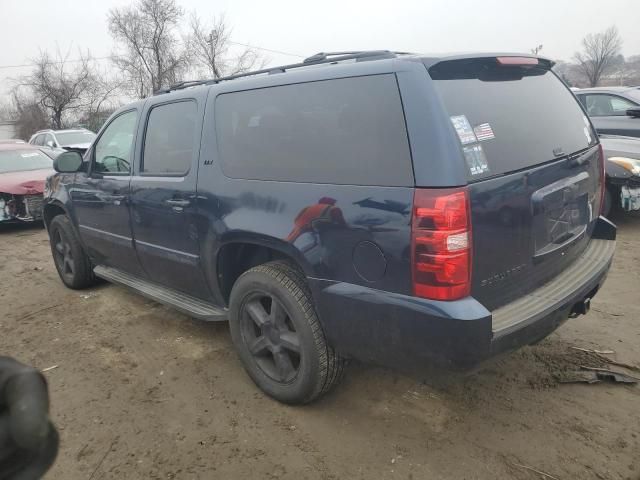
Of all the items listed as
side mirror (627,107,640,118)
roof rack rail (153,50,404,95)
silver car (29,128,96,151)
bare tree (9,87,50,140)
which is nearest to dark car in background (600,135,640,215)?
side mirror (627,107,640,118)

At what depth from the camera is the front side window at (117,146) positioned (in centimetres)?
399

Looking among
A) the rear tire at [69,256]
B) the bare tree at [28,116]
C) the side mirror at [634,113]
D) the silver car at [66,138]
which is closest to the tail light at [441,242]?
the rear tire at [69,256]

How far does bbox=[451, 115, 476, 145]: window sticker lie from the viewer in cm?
218

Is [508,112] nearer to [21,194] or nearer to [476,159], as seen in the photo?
[476,159]

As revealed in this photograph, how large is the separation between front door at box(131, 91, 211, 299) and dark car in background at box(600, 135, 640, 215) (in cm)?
520

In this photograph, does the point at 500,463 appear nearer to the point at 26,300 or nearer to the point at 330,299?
the point at 330,299

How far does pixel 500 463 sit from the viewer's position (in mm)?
2367

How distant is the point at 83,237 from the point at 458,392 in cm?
364

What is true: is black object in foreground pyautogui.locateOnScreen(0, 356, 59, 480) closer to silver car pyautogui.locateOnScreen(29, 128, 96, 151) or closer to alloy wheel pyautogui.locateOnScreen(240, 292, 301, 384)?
alloy wheel pyautogui.locateOnScreen(240, 292, 301, 384)

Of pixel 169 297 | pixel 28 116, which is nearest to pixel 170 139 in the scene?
pixel 169 297

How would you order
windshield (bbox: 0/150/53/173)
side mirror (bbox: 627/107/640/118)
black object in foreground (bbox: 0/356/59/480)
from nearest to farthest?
black object in foreground (bbox: 0/356/59/480) → side mirror (bbox: 627/107/640/118) → windshield (bbox: 0/150/53/173)

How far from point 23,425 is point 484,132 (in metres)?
2.08

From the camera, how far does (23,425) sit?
1006 millimetres

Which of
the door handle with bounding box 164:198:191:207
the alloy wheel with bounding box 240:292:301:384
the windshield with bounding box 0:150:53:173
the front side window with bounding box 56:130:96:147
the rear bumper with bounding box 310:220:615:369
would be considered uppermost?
the front side window with bounding box 56:130:96:147
